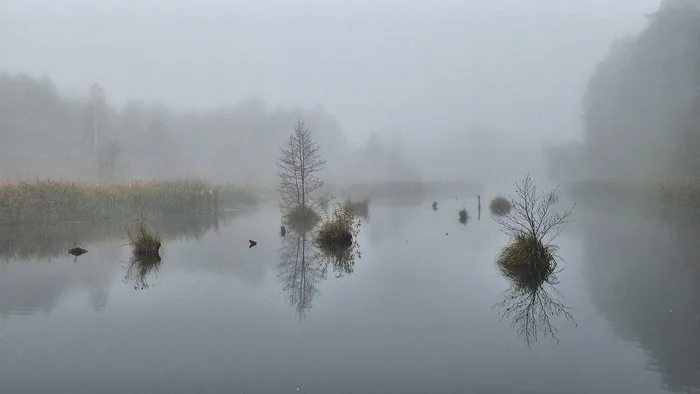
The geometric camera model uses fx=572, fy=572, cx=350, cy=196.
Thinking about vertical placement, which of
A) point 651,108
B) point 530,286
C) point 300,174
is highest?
point 651,108

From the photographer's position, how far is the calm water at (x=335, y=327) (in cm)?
646

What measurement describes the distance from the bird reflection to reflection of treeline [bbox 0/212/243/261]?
514 inches

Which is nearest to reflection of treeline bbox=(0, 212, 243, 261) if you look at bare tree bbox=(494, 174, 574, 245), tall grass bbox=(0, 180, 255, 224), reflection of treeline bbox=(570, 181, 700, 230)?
tall grass bbox=(0, 180, 255, 224)

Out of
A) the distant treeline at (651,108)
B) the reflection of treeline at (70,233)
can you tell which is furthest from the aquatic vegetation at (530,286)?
the distant treeline at (651,108)

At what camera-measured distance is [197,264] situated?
15445 millimetres

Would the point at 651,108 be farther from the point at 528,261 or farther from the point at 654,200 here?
the point at 528,261

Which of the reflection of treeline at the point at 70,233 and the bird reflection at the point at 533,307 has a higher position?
the reflection of treeline at the point at 70,233

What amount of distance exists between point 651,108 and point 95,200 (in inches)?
2144

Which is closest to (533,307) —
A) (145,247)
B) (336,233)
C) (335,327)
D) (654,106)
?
(335,327)

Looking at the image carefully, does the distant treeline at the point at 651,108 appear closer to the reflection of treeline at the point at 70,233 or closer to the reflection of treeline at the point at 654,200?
the reflection of treeline at the point at 654,200

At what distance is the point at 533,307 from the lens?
994 centimetres

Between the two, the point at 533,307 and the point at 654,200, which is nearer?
the point at 533,307

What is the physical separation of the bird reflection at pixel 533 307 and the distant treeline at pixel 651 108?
35329mm

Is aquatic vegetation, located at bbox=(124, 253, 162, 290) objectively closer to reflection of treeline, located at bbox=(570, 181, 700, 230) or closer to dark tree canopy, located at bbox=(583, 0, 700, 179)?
reflection of treeline, located at bbox=(570, 181, 700, 230)
